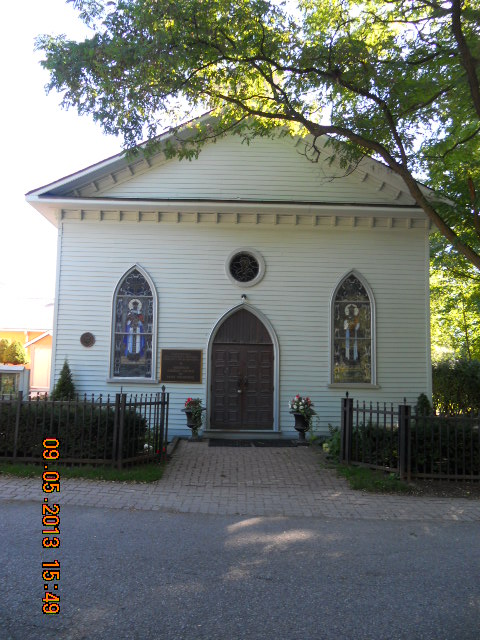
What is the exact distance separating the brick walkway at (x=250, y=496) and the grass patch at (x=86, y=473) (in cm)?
16

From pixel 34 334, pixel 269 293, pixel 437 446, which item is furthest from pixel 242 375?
pixel 34 334

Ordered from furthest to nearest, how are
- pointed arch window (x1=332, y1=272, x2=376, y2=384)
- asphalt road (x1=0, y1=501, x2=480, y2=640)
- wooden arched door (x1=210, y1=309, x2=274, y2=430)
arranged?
pointed arch window (x1=332, y1=272, x2=376, y2=384), wooden arched door (x1=210, y1=309, x2=274, y2=430), asphalt road (x1=0, y1=501, x2=480, y2=640)

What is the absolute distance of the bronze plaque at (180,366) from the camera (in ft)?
41.8

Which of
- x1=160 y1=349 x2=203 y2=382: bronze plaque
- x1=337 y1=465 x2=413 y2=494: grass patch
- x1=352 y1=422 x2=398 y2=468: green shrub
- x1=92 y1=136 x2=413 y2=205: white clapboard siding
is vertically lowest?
x1=337 y1=465 x2=413 y2=494: grass patch

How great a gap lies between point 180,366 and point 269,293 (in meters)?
2.84

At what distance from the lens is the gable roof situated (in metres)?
13.1

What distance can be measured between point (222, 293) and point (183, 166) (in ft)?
11.2

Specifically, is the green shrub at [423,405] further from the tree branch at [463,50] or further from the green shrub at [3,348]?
the green shrub at [3,348]

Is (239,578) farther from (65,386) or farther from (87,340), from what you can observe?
(87,340)

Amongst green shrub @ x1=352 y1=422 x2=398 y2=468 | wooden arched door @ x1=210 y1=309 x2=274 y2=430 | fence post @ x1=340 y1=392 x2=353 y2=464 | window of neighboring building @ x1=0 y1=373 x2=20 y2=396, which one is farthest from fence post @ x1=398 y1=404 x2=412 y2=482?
window of neighboring building @ x1=0 y1=373 x2=20 y2=396

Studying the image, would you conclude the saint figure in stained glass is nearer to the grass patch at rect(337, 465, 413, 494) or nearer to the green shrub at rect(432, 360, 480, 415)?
the grass patch at rect(337, 465, 413, 494)

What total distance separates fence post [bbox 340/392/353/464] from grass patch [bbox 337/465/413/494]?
578 millimetres

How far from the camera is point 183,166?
13336 millimetres

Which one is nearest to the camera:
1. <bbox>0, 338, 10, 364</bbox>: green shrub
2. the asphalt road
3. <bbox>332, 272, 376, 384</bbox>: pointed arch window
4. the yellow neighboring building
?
the asphalt road
